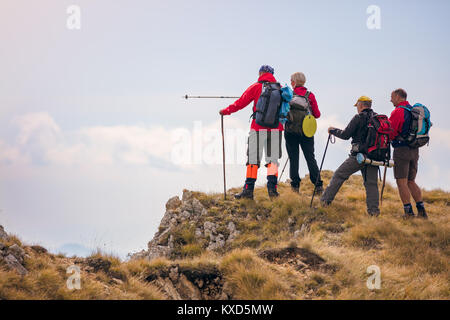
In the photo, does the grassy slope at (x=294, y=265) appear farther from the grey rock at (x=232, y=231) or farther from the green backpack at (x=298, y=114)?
the green backpack at (x=298, y=114)

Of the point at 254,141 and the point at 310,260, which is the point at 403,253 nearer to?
the point at 310,260

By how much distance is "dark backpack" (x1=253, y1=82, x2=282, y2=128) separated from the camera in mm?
11859

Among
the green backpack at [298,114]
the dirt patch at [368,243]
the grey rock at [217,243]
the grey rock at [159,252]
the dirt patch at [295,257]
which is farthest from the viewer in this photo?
the green backpack at [298,114]

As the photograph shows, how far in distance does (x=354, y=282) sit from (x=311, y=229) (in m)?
3.34

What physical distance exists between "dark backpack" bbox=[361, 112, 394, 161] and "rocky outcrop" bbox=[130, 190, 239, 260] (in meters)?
4.37

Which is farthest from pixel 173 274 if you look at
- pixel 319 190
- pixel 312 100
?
pixel 312 100

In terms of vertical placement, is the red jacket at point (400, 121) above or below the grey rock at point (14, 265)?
above

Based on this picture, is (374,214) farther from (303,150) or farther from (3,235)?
(3,235)

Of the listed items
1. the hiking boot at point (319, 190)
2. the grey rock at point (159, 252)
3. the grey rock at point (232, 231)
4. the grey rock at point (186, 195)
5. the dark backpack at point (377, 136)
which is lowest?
the grey rock at point (159, 252)

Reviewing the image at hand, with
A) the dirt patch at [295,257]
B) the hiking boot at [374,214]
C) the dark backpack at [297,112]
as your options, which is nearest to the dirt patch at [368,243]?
the hiking boot at [374,214]

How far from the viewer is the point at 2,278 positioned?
6.49m

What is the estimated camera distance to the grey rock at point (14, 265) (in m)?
7.07

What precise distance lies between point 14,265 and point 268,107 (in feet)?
24.8
